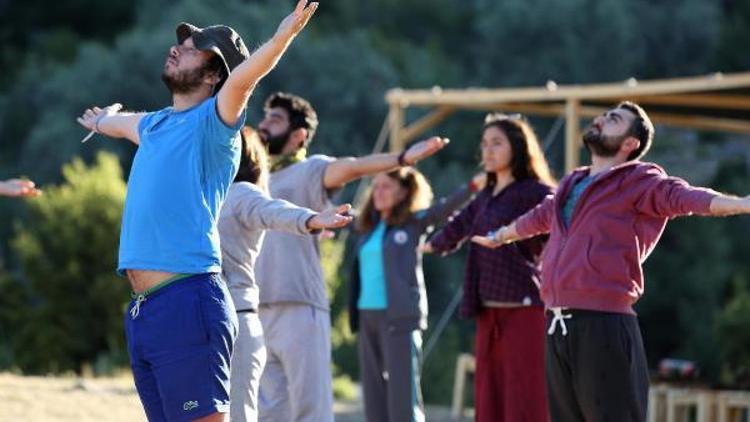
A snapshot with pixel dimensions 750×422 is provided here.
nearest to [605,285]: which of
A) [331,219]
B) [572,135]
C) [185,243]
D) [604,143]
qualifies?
[604,143]

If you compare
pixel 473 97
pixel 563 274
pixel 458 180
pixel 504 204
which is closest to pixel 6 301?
pixel 473 97

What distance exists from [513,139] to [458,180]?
2222 cm

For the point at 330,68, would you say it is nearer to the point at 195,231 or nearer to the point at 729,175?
the point at 729,175

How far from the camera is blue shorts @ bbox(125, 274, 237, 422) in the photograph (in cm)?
512

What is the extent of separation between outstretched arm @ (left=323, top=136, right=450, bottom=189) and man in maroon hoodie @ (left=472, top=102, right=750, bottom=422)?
0.70 metres

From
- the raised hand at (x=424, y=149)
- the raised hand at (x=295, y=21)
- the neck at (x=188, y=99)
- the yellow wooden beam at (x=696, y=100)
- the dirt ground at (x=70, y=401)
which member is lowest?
the dirt ground at (x=70, y=401)

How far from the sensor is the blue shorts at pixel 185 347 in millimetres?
5125

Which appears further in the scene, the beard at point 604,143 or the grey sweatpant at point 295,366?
the grey sweatpant at point 295,366

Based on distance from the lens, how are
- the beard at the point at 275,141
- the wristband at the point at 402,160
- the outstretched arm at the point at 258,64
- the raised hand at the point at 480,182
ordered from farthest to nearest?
the raised hand at the point at 480,182 → the beard at the point at 275,141 → the wristband at the point at 402,160 → the outstretched arm at the point at 258,64

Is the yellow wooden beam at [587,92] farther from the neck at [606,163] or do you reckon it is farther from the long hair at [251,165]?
the long hair at [251,165]

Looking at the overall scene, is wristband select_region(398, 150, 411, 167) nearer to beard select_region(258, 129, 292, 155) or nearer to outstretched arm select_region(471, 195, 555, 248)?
outstretched arm select_region(471, 195, 555, 248)

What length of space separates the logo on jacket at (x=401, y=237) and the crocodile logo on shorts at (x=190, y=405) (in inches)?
147

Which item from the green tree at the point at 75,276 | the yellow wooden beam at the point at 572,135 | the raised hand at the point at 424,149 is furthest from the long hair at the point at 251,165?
the green tree at the point at 75,276

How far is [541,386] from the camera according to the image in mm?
7520
